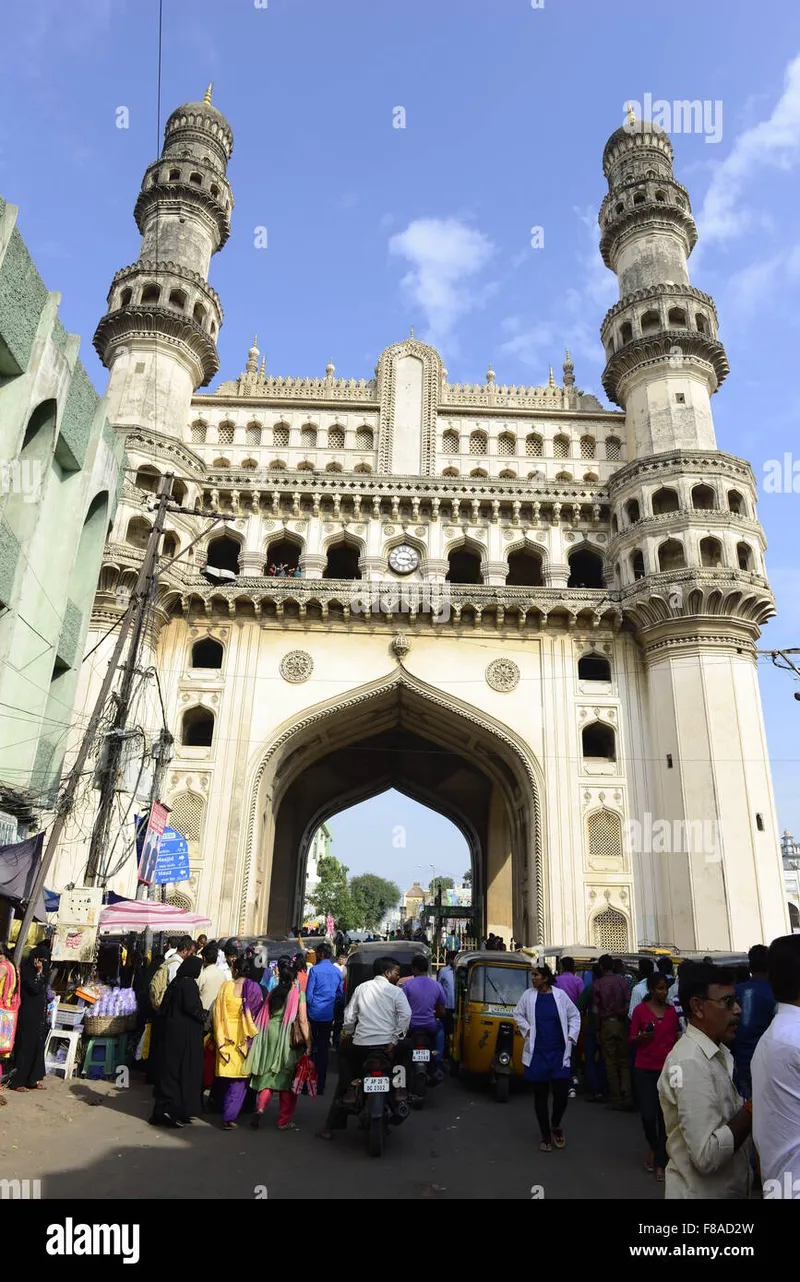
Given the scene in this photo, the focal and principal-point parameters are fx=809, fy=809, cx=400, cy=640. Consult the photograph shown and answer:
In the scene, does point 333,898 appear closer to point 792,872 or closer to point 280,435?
point 280,435

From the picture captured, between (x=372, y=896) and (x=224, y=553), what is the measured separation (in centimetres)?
7230

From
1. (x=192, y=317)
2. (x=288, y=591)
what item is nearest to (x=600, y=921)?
(x=288, y=591)

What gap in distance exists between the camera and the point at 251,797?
22.3m

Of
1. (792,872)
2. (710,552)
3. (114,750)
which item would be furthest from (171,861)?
(792,872)

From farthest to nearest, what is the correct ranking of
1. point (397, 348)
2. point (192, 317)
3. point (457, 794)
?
point (457, 794) < point (397, 348) < point (192, 317)

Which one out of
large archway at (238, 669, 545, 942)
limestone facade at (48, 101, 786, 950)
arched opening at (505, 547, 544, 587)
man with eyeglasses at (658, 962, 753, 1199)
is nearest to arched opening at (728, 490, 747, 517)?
limestone facade at (48, 101, 786, 950)

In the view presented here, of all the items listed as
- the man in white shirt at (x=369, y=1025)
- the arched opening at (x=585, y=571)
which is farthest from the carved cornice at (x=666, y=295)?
the man in white shirt at (x=369, y=1025)

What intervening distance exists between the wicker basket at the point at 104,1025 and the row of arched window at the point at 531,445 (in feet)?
68.5

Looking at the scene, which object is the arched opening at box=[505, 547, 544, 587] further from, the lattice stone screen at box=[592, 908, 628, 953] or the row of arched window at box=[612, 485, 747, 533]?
the lattice stone screen at box=[592, 908, 628, 953]

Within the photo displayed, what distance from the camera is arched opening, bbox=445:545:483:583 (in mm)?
27219

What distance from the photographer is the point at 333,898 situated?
67062 millimetres
